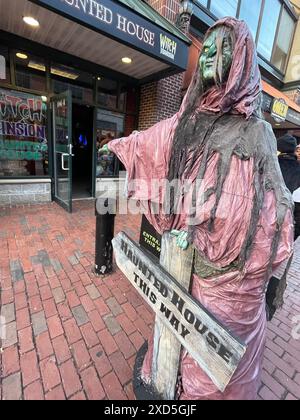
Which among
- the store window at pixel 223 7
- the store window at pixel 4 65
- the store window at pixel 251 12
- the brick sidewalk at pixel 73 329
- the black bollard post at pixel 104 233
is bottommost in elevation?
the brick sidewalk at pixel 73 329

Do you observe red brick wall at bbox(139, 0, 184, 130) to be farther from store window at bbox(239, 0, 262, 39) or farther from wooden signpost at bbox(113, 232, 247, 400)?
wooden signpost at bbox(113, 232, 247, 400)

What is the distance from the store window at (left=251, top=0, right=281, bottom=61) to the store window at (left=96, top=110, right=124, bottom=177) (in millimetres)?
6000

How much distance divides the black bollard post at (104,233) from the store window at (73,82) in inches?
142

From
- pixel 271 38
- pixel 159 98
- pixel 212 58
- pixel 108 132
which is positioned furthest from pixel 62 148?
pixel 271 38

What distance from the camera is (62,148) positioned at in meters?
4.60

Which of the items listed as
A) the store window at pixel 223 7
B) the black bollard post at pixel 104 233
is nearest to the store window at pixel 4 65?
the black bollard post at pixel 104 233

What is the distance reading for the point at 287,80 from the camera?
9312 millimetres

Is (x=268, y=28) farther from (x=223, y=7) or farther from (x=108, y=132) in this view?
(x=108, y=132)

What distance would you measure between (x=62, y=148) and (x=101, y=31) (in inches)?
87.1

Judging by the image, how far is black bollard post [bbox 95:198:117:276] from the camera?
2518 millimetres

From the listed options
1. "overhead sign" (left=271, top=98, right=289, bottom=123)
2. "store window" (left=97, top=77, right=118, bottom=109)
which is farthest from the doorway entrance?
"overhead sign" (left=271, top=98, right=289, bottom=123)

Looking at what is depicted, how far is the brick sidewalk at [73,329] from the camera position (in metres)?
1.56

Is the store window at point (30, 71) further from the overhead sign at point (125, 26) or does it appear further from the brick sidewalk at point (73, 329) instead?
the brick sidewalk at point (73, 329)

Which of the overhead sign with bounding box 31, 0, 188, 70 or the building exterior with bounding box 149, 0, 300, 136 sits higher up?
the building exterior with bounding box 149, 0, 300, 136
